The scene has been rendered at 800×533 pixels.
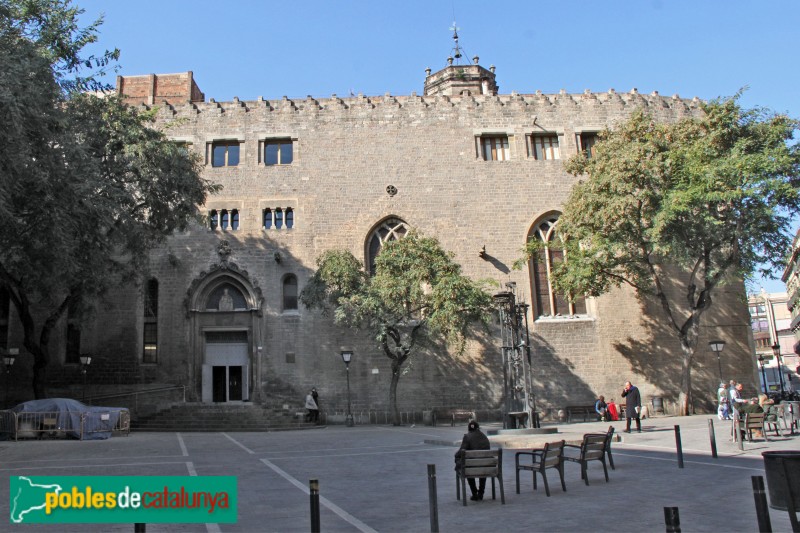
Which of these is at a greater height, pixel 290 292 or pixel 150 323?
pixel 290 292

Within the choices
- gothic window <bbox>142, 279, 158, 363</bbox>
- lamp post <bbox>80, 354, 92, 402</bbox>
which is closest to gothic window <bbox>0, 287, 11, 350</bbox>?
lamp post <bbox>80, 354, 92, 402</bbox>

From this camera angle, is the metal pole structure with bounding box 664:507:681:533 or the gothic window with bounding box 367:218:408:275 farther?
the gothic window with bounding box 367:218:408:275

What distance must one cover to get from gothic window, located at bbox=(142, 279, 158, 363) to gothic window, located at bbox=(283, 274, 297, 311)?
5.66m

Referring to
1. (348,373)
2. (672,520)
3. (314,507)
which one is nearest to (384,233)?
(348,373)

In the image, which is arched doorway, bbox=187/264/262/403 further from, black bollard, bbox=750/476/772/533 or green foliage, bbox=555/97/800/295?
black bollard, bbox=750/476/772/533

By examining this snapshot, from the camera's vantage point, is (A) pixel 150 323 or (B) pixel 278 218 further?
(B) pixel 278 218

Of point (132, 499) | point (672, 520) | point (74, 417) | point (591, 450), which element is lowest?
point (591, 450)

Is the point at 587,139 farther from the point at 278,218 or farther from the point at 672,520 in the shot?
the point at 672,520

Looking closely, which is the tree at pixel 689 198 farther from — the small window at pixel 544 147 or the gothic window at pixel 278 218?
the gothic window at pixel 278 218

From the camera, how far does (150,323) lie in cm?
2802

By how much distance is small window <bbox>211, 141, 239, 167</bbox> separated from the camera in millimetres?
29500

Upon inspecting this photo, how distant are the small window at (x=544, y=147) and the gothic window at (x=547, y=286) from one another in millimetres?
3230

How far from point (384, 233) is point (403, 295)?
614cm

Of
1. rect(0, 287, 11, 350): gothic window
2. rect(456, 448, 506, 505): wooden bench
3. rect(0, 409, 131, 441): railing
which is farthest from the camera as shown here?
rect(0, 287, 11, 350): gothic window
